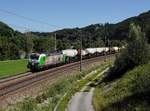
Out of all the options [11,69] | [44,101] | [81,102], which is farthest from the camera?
[11,69]

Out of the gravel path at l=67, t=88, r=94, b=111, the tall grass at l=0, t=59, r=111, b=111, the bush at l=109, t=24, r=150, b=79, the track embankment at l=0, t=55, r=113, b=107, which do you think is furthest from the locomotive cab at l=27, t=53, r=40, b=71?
the gravel path at l=67, t=88, r=94, b=111

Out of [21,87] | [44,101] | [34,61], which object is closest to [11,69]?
[34,61]

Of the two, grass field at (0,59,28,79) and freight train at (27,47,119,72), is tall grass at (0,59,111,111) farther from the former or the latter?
freight train at (27,47,119,72)

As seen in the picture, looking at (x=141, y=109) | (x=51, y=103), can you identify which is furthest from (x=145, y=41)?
(x=141, y=109)

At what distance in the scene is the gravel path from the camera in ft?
112

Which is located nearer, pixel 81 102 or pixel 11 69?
pixel 81 102

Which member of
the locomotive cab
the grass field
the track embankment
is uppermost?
A: the locomotive cab

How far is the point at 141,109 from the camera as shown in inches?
992

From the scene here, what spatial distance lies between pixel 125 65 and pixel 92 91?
37.9 ft

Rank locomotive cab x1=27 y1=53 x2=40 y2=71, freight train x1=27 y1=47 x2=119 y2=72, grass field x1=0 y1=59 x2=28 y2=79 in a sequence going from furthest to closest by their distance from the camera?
freight train x1=27 y1=47 x2=119 y2=72, locomotive cab x1=27 y1=53 x2=40 y2=71, grass field x1=0 y1=59 x2=28 y2=79

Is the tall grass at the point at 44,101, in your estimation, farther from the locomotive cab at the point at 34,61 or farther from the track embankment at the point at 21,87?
the locomotive cab at the point at 34,61

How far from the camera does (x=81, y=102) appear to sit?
3831 centimetres

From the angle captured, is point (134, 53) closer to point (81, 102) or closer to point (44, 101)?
point (81, 102)

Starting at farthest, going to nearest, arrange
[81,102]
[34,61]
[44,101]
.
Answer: [34,61], [44,101], [81,102]
